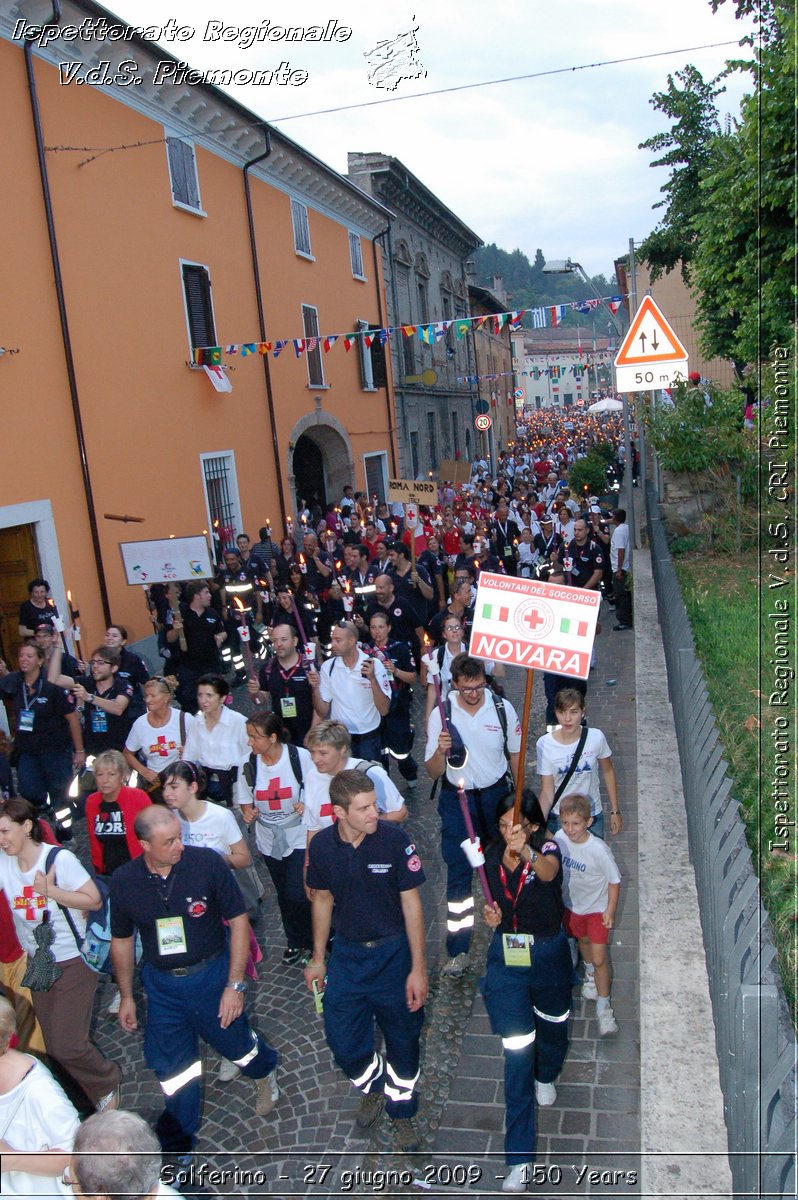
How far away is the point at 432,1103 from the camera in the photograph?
14.6 feet

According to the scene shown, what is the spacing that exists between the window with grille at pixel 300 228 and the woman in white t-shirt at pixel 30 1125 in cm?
2011

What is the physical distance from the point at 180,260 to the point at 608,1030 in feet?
47.6

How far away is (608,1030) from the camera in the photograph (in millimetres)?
4688

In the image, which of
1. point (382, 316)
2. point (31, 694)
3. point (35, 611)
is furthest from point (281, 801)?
point (382, 316)

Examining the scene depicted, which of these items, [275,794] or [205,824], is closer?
[205,824]

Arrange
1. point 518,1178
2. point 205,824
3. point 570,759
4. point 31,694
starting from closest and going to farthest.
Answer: point 518,1178
point 205,824
point 570,759
point 31,694

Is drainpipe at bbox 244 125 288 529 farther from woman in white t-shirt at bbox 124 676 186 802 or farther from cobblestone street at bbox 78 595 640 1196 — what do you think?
cobblestone street at bbox 78 595 640 1196

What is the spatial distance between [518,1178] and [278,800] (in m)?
2.30

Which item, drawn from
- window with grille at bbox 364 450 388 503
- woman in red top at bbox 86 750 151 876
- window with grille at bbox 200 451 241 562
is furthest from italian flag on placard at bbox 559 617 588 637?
window with grille at bbox 364 450 388 503

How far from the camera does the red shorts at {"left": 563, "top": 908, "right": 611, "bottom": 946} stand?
4.61 metres

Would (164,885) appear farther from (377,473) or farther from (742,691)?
(377,473)

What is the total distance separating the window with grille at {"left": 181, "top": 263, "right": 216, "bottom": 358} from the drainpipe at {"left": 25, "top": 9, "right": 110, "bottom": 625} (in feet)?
12.4

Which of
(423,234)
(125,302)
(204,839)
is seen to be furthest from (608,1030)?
(423,234)

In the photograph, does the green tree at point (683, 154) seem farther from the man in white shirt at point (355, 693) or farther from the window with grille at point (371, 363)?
the man in white shirt at point (355, 693)
